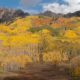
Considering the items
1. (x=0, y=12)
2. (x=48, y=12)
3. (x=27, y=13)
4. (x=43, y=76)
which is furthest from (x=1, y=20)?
(x=43, y=76)

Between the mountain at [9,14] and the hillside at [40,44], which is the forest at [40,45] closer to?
the hillside at [40,44]

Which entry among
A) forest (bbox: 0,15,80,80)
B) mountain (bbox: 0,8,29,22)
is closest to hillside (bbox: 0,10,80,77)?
forest (bbox: 0,15,80,80)

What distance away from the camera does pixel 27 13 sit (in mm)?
184375

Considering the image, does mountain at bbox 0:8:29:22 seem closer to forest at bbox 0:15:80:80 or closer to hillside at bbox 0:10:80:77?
hillside at bbox 0:10:80:77

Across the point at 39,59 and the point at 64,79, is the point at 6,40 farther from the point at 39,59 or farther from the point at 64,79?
the point at 64,79

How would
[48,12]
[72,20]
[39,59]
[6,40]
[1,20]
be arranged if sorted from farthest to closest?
[48,12]
[1,20]
[72,20]
[6,40]
[39,59]

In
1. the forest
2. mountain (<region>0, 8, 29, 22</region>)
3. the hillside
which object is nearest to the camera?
the forest

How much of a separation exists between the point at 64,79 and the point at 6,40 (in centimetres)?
6185

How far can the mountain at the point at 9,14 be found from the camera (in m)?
176

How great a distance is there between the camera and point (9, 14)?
17750cm

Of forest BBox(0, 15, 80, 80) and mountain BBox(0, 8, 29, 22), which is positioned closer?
forest BBox(0, 15, 80, 80)

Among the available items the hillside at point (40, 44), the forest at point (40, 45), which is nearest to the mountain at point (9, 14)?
the hillside at point (40, 44)

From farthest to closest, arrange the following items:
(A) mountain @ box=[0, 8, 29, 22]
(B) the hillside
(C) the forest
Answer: (A) mountain @ box=[0, 8, 29, 22] < (B) the hillside < (C) the forest

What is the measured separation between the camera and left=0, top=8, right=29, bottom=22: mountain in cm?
17612
